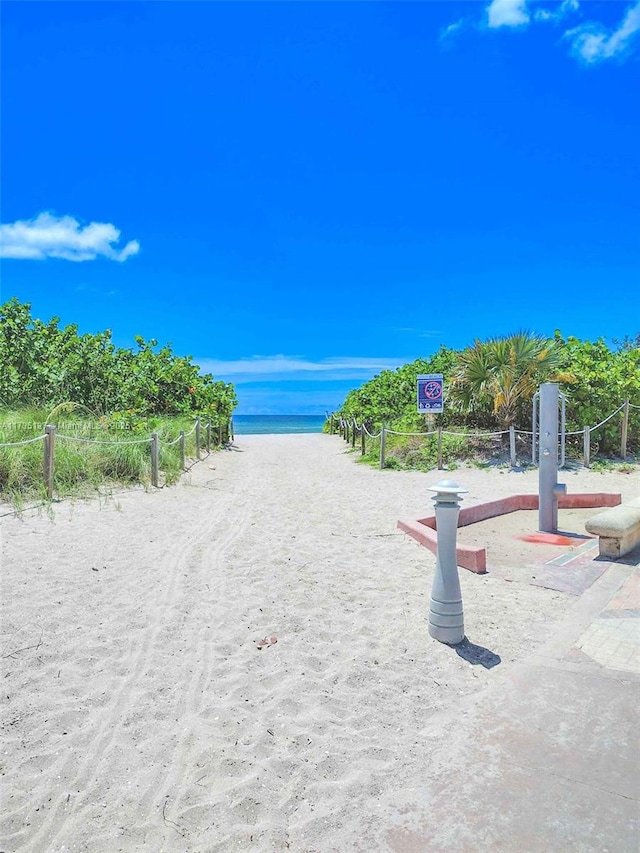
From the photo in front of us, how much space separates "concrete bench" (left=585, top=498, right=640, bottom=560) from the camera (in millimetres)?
6473

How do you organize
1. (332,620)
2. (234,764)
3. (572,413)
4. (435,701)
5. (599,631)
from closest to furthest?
1. (234,764)
2. (435,701)
3. (599,631)
4. (332,620)
5. (572,413)

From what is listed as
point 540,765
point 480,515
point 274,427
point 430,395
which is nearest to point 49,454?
point 480,515

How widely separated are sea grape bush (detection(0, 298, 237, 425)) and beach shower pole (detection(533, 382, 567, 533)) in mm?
11244

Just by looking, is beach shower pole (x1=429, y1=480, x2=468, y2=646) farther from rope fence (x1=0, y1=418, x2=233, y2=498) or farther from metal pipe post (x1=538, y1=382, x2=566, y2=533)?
rope fence (x1=0, y1=418, x2=233, y2=498)

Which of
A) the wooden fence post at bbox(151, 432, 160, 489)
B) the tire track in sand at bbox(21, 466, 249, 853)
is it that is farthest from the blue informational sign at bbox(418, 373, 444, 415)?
the tire track in sand at bbox(21, 466, 249, 853)

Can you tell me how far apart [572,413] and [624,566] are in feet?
37.0

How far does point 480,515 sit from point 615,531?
2814 millimetres

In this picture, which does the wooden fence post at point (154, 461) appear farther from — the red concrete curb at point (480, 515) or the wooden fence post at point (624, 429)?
the wooden fence post at point (624, 429)

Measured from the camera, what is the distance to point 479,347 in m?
17.2

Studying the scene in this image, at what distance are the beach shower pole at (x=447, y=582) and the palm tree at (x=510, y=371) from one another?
12.5 m

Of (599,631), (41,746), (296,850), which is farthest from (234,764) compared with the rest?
(599,631)

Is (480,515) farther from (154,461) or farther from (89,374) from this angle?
(89,374)

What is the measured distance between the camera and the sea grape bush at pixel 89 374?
18.0m

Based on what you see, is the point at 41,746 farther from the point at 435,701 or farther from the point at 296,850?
the point at 435,701
